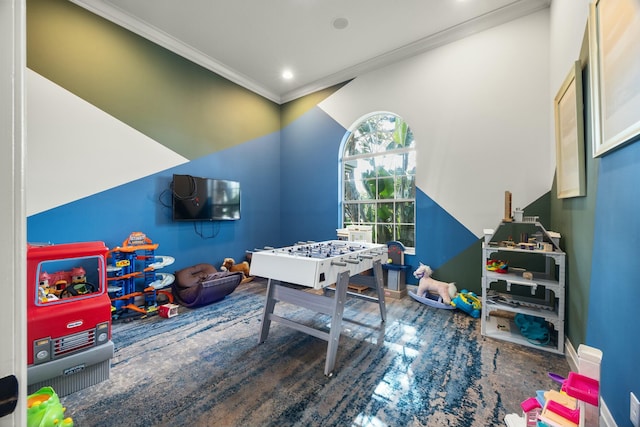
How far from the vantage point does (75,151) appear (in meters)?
2.84

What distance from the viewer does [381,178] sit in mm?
4289

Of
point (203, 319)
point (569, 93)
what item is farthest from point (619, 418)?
point (203, 319)

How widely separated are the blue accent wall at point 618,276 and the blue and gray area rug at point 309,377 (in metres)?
0.53

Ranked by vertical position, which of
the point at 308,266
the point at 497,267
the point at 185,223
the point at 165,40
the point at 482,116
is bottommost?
the point at 497,267

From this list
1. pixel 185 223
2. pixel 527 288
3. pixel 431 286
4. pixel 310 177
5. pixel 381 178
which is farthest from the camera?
pixel 310 177

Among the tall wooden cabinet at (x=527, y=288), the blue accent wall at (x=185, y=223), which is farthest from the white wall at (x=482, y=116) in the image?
the blue accent wall at (x=185, y=223)

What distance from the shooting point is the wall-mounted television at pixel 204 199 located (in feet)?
11.9

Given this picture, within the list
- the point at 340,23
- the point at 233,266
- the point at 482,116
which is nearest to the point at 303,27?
the point at 340,23

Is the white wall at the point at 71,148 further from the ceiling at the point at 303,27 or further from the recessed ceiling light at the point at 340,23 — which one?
the recessed ceiling light at the point at 340,23

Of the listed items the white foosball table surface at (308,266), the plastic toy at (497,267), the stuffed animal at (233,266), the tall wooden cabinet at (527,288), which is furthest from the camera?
the stuffed animal at (233,266)

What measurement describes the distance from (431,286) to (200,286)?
2951 millimetres

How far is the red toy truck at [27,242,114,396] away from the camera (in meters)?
1.63

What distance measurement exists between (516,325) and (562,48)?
2.71 m

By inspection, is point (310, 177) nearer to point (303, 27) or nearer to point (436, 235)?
point (303, 27)
